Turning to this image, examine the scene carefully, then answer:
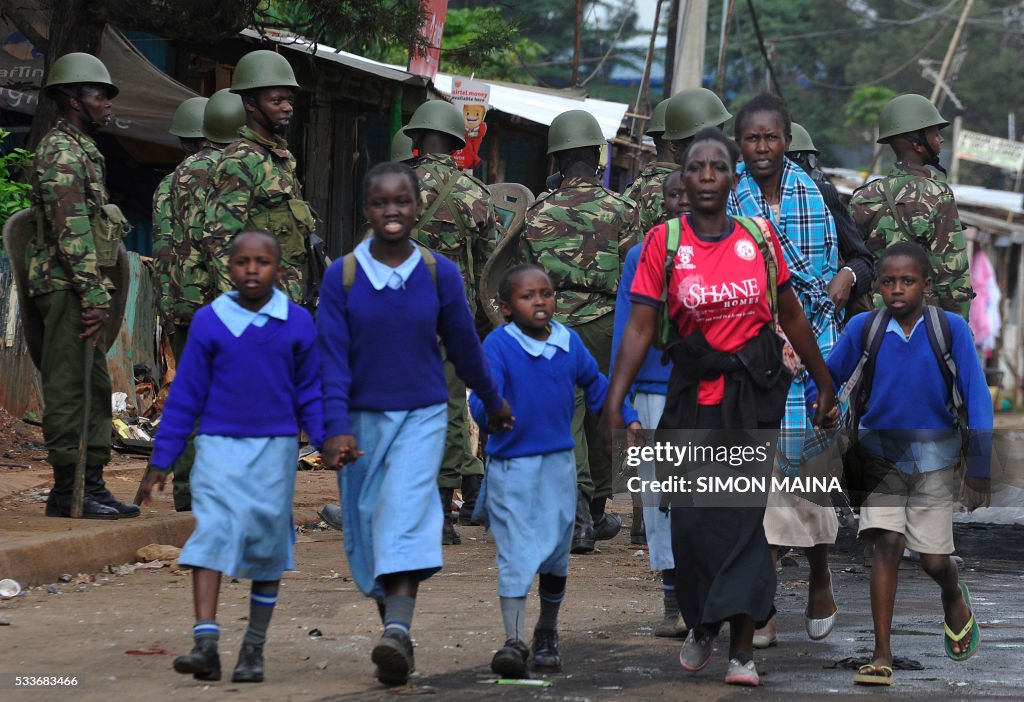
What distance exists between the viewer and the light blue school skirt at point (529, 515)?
545 cm

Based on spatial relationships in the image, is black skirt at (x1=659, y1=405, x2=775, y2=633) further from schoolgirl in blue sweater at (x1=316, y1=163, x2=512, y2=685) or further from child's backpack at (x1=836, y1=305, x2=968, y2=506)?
schoolgirl in blue sweater at (x1=316, y1=163, x2=512, y2=685)

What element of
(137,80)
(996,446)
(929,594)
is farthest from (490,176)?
(996,446)

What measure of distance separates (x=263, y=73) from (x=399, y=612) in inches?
133

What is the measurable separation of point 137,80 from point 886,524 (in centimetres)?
1000

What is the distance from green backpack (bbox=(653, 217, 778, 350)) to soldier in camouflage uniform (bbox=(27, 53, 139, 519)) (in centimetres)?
360

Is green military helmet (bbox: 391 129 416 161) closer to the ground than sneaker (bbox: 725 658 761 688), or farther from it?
farther from it

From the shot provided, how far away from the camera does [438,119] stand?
349 inches

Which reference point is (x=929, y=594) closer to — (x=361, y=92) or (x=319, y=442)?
(x=319, y=442)

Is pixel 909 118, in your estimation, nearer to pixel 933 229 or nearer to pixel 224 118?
pixel 933 229

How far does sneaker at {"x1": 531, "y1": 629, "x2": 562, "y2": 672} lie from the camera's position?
551 centimetres

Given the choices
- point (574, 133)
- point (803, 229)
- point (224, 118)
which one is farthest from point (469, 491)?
point (803, 229)

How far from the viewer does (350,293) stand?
5359mm

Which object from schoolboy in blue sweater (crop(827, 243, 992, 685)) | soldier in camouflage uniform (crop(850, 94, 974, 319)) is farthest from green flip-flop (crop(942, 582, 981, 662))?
soldier in camouflage uniform (crop(850, 94, 974, 319))

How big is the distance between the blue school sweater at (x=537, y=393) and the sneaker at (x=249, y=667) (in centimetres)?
105
